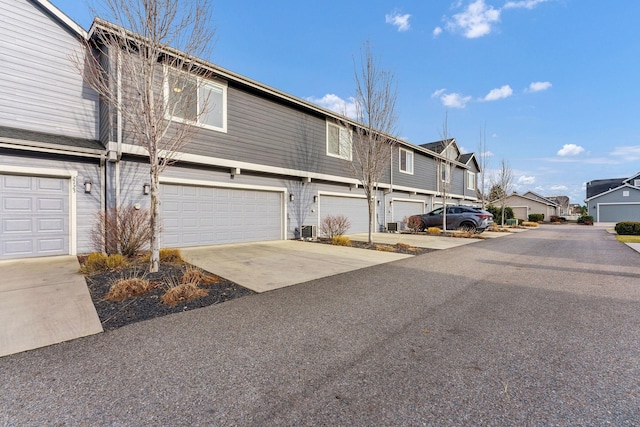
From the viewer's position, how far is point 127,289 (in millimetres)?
4328

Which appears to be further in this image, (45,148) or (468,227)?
(468,227)

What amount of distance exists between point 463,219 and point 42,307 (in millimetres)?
16678

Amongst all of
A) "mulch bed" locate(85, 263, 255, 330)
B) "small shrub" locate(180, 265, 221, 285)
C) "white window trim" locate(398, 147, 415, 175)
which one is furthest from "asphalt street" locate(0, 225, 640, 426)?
"white window trim" locate(398, 147, 415, 175)

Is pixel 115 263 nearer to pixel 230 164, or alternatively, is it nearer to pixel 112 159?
pixel 112 159

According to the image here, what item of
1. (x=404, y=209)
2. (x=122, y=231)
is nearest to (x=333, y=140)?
(x=404, y=209)

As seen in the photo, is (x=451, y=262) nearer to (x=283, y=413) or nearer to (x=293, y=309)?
(x=293, y=309)

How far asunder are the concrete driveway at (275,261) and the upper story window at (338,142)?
217 inches

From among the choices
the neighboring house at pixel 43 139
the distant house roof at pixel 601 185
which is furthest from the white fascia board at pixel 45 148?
the distant house roof at pixel 601 185

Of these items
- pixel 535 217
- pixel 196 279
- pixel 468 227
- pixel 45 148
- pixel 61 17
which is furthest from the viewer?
pixel 535 217

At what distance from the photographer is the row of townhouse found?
697cm

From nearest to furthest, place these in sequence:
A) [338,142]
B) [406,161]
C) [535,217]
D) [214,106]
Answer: [214,106], [338,142], [406,161], [535,217]

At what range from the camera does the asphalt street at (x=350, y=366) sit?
1894 millimetres

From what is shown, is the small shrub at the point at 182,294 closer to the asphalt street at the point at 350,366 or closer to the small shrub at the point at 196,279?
the small shrub at the point at 196,279

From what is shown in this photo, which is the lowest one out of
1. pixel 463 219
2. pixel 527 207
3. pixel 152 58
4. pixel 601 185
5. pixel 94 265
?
pixel 94 265
